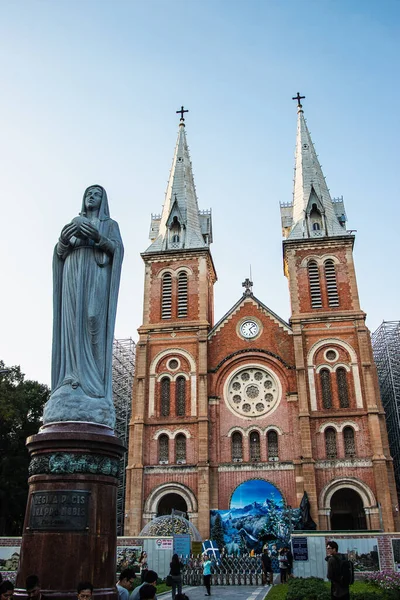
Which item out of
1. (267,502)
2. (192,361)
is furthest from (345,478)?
(192,361)

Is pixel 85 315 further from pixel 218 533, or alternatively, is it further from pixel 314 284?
pixel 314 284

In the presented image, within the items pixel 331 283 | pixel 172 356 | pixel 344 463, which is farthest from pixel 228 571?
pixel 331 283

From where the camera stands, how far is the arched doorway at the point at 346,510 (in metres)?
34.0

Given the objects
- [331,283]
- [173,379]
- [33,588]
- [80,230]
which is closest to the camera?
[33,588]

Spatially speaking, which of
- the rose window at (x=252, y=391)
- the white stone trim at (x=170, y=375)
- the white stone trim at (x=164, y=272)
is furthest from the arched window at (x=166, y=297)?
the rose window at (x=252, y=391)

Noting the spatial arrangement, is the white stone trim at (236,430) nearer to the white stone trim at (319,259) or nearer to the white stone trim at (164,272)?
the white stone trim at (164,272)

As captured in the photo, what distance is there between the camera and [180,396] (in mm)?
36719

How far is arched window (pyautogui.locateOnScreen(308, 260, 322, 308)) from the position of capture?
38.1m

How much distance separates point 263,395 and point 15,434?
59.9 feet

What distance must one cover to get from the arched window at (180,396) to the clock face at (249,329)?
5.07 meters

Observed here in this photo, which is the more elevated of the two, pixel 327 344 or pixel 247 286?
pixel 247 286

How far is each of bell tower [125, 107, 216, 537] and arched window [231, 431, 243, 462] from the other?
1.94 m

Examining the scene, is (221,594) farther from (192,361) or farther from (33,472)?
(192,361)

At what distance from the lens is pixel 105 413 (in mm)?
7945
